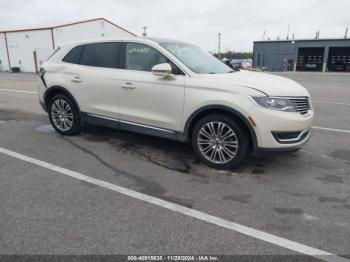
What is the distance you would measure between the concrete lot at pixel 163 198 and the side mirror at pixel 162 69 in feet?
4.44

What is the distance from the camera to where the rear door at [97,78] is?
17.3 ft

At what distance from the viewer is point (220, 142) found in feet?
14.5

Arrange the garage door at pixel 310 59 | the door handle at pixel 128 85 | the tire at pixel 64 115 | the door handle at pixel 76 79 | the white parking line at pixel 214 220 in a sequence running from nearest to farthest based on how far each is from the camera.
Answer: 1. the white parking line at pixel 214 220
2. the door handle at pixel 128 85
3. the door handle at pixel 76 79
4. the tire at pixel 64 115
5. the garage door at pixel 310 59

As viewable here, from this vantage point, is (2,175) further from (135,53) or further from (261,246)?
(261,246)

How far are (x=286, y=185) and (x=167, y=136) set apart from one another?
6.23 ft

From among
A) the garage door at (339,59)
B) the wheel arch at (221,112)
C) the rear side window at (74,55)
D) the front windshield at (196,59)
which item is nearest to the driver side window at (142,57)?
the front windshield at (196,59)

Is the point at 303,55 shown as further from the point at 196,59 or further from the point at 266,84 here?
the point at 266,84

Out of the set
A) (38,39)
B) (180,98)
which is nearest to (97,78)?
(180,98)

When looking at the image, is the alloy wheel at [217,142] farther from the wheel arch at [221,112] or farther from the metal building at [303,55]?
the metal building at [303,55]

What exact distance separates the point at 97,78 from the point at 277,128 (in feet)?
10.4

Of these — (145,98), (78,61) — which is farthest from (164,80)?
(78,61)

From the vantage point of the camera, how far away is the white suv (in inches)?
161

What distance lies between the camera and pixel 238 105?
Result: 4.11m

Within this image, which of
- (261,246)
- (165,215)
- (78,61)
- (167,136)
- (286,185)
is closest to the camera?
(261,246)
